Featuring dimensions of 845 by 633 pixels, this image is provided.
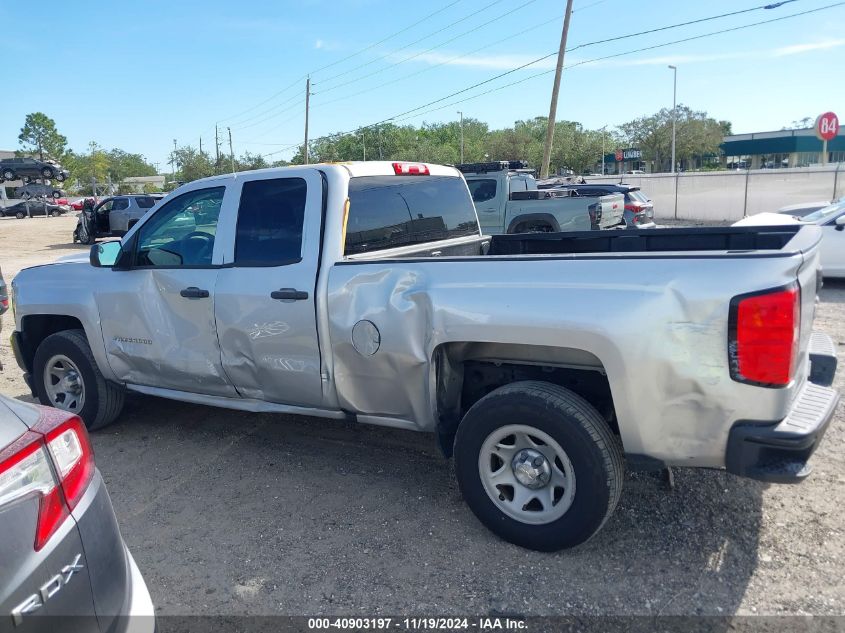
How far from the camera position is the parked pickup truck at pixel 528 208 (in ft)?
39.2

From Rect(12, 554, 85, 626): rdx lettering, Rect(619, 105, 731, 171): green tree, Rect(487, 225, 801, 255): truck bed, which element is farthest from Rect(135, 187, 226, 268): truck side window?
Rect(619, 105, 731, 171): green tree

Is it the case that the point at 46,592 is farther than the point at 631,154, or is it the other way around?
the point at 631,154

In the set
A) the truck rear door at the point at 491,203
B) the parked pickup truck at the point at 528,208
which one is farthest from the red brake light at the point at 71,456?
the truck rear door at the point at 491,203

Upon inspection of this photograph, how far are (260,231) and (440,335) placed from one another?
1500mm

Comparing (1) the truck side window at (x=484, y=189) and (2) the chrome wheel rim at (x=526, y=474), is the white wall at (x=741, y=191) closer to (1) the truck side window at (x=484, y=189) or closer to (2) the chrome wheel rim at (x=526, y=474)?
(1) the truck side window at (x=484, y=189)

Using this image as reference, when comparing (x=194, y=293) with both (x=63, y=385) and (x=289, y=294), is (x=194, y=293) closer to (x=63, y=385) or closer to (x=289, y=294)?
(x=289, y=294)

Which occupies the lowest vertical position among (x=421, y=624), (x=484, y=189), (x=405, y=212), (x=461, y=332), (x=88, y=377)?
(x=421, y=624)

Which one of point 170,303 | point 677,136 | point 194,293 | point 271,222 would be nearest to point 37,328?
point 170,303

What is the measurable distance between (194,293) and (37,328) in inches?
76.0

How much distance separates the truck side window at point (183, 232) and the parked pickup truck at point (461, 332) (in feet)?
0.05

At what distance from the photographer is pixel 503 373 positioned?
3.67 metres

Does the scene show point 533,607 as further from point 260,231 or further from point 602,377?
point 260,231

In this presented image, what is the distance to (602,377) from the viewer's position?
335 cm

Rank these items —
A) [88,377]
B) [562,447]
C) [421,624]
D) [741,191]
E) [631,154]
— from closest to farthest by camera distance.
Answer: [421,624] → [562,447] → [88,377] → [741,191] → [631,154]
